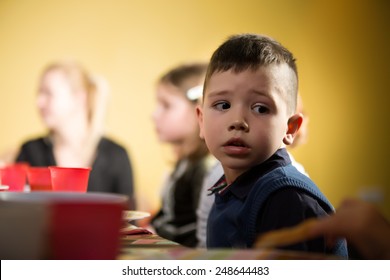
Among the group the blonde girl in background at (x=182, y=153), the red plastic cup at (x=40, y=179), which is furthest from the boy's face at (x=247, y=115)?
the blonde girl in background at (x=182, y=153)

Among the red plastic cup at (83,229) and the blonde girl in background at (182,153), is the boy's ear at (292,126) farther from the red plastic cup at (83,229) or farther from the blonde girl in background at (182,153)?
the blonde girl in background at (182,153)

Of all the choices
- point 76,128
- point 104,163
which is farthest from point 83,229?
point 76,128

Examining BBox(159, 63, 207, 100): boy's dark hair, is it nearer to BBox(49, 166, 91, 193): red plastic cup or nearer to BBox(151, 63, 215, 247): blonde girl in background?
BBox(151, 63, 215, 247): blonde girl in background

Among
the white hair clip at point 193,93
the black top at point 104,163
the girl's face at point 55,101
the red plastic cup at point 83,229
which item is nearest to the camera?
the red plastic cup at point 83,229

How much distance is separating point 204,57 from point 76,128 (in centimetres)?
87

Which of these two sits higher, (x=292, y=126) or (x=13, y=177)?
(x=292, y=126)

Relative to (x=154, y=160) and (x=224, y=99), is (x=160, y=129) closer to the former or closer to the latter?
(x=154, y=160)

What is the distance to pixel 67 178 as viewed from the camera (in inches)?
37.0

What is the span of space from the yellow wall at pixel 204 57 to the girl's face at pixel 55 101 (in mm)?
77

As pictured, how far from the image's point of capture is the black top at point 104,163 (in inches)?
117

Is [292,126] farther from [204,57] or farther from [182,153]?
[204,57]

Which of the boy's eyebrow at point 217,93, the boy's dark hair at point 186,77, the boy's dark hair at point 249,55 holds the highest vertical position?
the boy's dark hair at point 186,77
